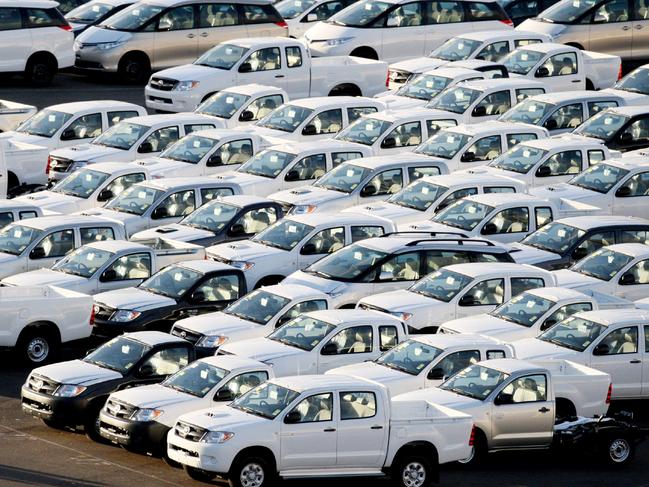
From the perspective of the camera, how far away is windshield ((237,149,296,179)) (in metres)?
37.1

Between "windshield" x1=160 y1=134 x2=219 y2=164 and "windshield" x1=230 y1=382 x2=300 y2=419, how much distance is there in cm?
1408

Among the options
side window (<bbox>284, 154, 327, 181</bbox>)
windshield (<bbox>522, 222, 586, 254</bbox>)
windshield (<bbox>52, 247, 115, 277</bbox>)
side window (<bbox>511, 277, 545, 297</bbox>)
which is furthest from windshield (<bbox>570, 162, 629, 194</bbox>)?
windshield (<bbox>52, 247, 115, 277</bbox>)

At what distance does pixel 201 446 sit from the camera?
23.0 meters

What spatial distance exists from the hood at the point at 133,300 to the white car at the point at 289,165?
673cm

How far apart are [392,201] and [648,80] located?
973cm

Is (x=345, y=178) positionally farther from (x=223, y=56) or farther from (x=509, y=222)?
(x=223, y=56)

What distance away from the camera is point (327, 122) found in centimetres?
4031

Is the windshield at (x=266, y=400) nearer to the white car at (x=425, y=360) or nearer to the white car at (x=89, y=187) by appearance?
the white car at (x=425, y=360)

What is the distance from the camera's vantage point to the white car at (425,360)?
26.5 metres

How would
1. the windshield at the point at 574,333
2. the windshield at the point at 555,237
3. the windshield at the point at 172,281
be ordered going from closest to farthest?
1. the windshield at the point at 574,333
2. the windshield at the point at 172,281
3. the windshield at the point at 555,237

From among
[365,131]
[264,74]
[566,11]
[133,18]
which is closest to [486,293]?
Answer: [365,131]

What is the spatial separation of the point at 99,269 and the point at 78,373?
504cm

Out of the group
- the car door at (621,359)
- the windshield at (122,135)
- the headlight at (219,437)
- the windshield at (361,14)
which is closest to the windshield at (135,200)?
the windshield at (122,135)

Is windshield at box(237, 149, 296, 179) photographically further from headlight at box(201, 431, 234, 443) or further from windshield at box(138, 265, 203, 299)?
headlight at box(201, 431, 234, 443)
